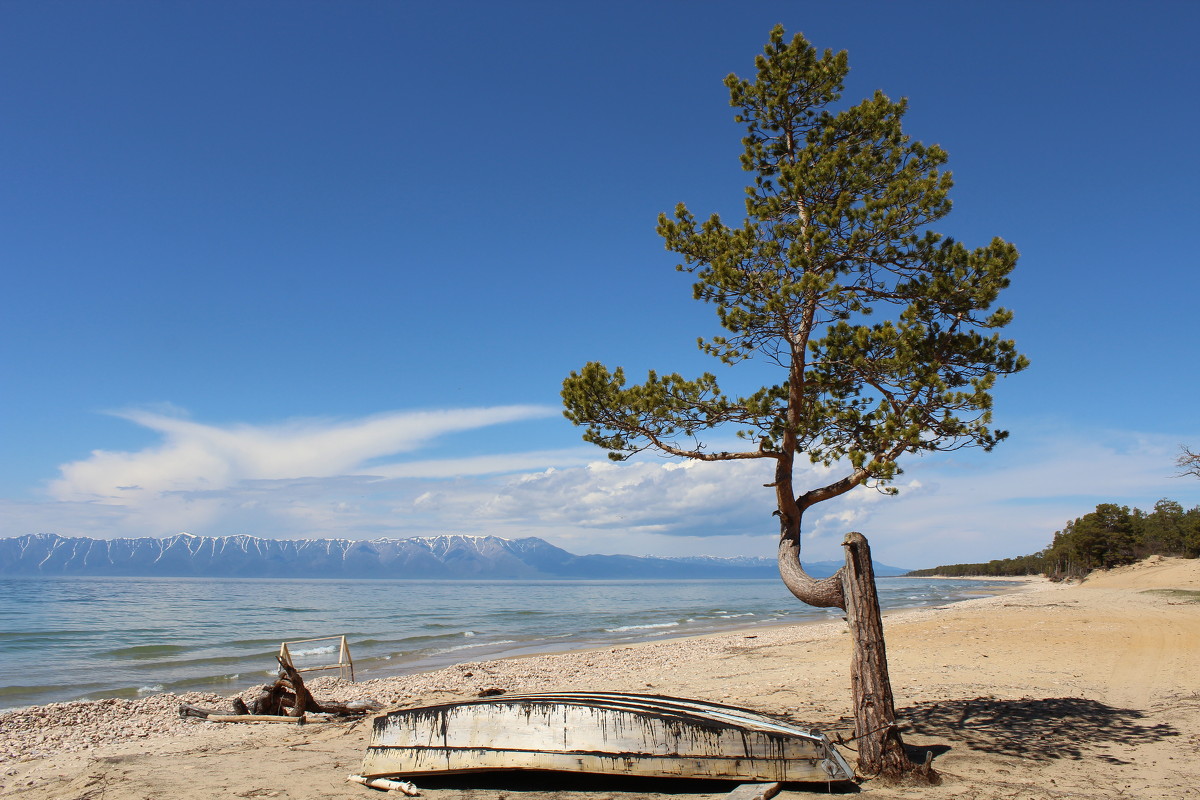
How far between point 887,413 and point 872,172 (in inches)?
107

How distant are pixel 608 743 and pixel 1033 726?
5.61 metres

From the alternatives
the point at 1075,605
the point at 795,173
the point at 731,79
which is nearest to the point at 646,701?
the point at 795,173

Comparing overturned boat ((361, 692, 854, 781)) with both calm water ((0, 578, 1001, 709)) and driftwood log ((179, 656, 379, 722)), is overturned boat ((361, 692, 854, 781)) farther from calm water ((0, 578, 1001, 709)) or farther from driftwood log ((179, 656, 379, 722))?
calm water ((0, 578, 1001, 709))

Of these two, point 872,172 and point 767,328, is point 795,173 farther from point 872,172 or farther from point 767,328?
point 767,328

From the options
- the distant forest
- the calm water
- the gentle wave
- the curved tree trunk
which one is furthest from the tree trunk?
the distant forest

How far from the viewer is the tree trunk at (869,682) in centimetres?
597

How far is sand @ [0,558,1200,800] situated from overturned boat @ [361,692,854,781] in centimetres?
20

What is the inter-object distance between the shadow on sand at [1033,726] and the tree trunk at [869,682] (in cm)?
134

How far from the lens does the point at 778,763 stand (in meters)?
5.73

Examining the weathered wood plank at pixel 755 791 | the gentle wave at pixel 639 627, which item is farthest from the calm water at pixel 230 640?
the weathered wood plank at pixel 755 791

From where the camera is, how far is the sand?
6.10 m

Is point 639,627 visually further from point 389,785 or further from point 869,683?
point 869,683

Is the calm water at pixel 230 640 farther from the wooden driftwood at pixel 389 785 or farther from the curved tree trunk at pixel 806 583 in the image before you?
the curved tree trunk at pixel 806 583

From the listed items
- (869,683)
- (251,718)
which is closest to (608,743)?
(869,683)
